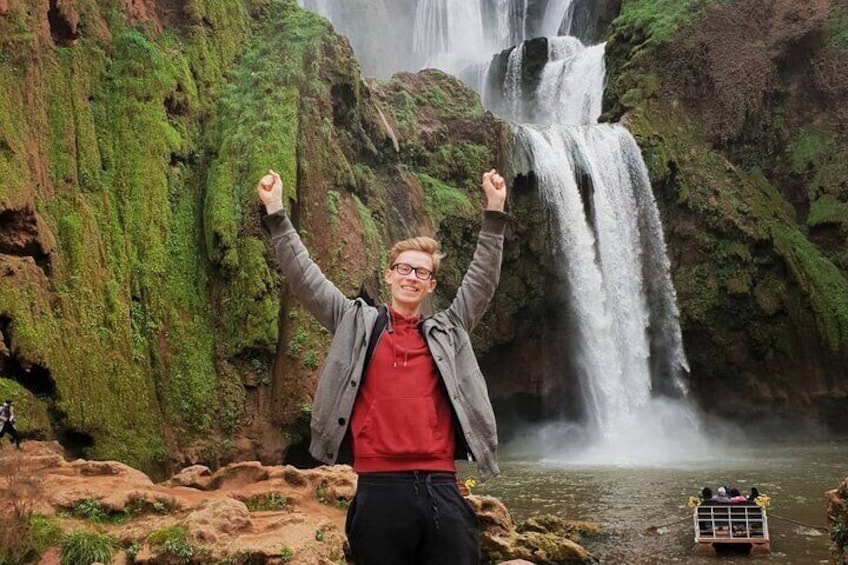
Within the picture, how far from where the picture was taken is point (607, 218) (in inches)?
982

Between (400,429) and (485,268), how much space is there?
2.93 feet

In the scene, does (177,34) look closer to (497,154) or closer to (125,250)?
(125,250)

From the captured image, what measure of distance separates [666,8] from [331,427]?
30149 millimetres

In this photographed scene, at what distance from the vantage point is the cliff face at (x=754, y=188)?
25250 millimetres

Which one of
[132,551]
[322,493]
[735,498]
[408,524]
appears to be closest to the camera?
[408,524]

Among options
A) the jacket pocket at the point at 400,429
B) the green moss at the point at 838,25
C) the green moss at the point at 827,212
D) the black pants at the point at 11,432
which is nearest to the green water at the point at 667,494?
the green moss at the point at 827,212

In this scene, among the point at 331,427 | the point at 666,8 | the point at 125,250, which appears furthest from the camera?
the point at 666,8

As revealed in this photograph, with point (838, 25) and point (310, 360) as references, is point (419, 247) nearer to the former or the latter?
point (310, 360)

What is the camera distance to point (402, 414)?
10.00ft

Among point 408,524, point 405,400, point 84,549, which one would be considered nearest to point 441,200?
point 84,549

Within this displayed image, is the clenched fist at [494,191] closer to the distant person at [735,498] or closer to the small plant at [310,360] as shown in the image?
the distant person at [735,498]

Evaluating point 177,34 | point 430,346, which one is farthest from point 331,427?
point 177,34

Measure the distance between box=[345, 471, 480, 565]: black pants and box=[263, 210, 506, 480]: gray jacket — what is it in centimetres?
24

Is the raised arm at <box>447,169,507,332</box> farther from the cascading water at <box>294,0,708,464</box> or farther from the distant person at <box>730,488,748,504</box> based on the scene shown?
the cascading water at <box>294,0,708,464</box>
